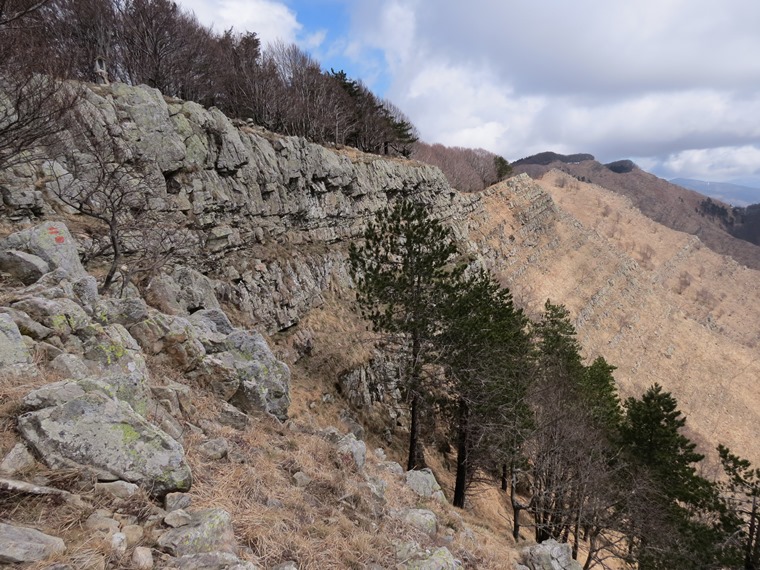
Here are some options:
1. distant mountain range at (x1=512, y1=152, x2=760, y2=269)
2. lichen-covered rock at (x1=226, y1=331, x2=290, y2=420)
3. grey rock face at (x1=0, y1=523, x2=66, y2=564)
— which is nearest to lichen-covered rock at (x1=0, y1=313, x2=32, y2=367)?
grey rock face at (x1=0, y1=523, x2=66, y2=564)

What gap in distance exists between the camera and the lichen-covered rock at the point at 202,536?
13.4 ft

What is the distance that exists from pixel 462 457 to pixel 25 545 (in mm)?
15850

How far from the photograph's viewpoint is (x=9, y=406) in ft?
14.8

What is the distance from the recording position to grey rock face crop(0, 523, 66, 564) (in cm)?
311

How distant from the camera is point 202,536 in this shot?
4.32m

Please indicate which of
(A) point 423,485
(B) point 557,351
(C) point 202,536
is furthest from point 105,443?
(B) point 557,351

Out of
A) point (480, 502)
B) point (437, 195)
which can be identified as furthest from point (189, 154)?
point (437, 195)

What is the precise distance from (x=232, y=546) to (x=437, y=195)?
46.5 metres

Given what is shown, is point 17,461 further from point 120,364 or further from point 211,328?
point 211,328

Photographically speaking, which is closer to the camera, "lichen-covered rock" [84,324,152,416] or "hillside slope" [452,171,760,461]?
"lichen-covered rock" [84,324,152,416]

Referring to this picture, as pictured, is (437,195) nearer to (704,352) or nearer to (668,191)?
(704,352)

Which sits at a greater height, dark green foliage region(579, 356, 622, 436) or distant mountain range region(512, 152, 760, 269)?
distant mountain range region(512, 152, 760, 269)

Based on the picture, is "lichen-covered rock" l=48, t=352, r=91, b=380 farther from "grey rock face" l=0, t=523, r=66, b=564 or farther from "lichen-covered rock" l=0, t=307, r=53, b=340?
"grey rock face" l=0, t=523, r=66, b=564

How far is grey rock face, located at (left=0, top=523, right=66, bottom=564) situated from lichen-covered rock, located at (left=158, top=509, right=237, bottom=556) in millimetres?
956
